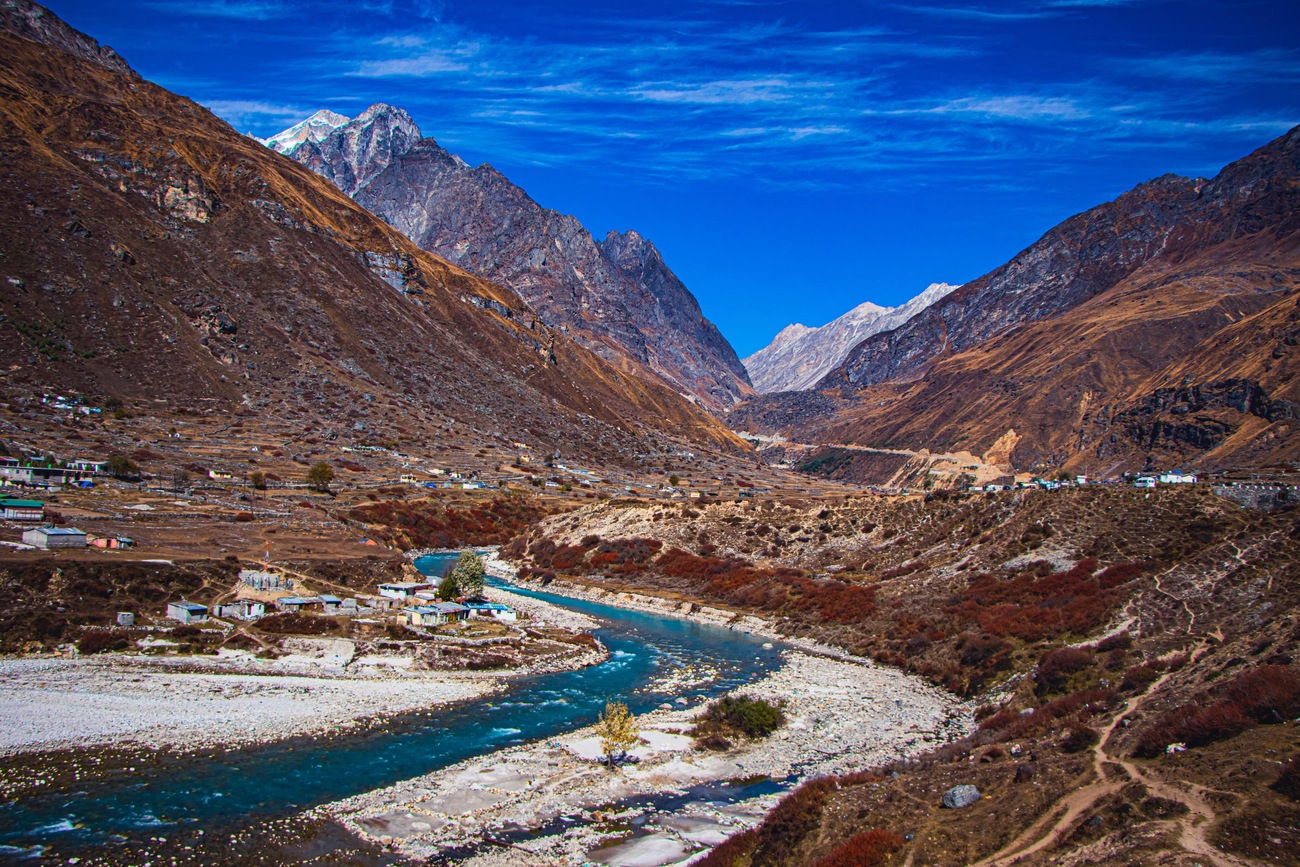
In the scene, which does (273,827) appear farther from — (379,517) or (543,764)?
(379,517)

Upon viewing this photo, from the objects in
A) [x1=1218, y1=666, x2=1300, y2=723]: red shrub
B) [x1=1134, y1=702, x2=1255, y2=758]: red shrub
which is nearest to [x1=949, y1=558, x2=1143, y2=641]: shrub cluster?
[x1=1218, y1=666, x2=1300, y2=723]: red shrub

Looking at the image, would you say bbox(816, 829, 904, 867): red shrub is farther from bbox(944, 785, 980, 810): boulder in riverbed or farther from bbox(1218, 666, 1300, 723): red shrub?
bbox(1218, 666, 1300, 723): red shrub

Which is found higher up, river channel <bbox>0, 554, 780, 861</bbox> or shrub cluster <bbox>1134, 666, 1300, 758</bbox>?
shrub cluster <bbox>1134, 666, 1300, 758</bbox>

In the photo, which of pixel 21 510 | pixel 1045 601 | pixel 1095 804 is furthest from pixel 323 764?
pixel 21 510

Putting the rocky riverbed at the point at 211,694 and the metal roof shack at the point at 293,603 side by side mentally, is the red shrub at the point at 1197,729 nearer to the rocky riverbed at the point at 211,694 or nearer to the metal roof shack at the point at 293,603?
the rocky riverbed at the point at 211,694

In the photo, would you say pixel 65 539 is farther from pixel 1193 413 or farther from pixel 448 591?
pixel 1193 413

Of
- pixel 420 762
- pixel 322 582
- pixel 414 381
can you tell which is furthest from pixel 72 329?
pixel 420 762
